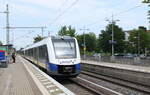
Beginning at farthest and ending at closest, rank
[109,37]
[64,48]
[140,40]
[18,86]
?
[140,40] < [109,37] < [64,48] < [18,86]

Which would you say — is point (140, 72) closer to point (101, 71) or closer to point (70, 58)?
point (70, 58)

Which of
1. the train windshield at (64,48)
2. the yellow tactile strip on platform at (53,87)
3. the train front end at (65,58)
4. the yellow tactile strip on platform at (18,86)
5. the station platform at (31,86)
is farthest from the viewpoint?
the train windshield at (64,48)

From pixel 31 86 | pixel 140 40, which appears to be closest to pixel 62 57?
pixel 31 86

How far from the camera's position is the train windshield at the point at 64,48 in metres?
19.6

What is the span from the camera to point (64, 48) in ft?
65.6

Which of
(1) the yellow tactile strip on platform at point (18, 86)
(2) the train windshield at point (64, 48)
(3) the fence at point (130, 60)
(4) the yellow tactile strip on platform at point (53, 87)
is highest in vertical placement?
(2) the train windshield at point (64, 48)

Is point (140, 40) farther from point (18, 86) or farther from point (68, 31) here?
point (18, 86)

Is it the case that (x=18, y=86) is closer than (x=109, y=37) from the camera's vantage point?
Yes

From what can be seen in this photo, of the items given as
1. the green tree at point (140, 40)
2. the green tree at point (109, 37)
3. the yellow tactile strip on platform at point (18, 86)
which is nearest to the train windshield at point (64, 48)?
the yellow tactile strip on platform at point (18, 86)

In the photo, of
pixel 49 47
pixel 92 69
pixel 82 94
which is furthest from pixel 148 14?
pixel 92 69

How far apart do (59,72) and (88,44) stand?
89453 mm

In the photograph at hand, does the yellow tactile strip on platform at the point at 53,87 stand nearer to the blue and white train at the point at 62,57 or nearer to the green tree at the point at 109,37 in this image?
the blue and white train at the point at 62,57

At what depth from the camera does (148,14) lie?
1356cm

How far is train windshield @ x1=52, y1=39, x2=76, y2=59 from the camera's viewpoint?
19578 mm
